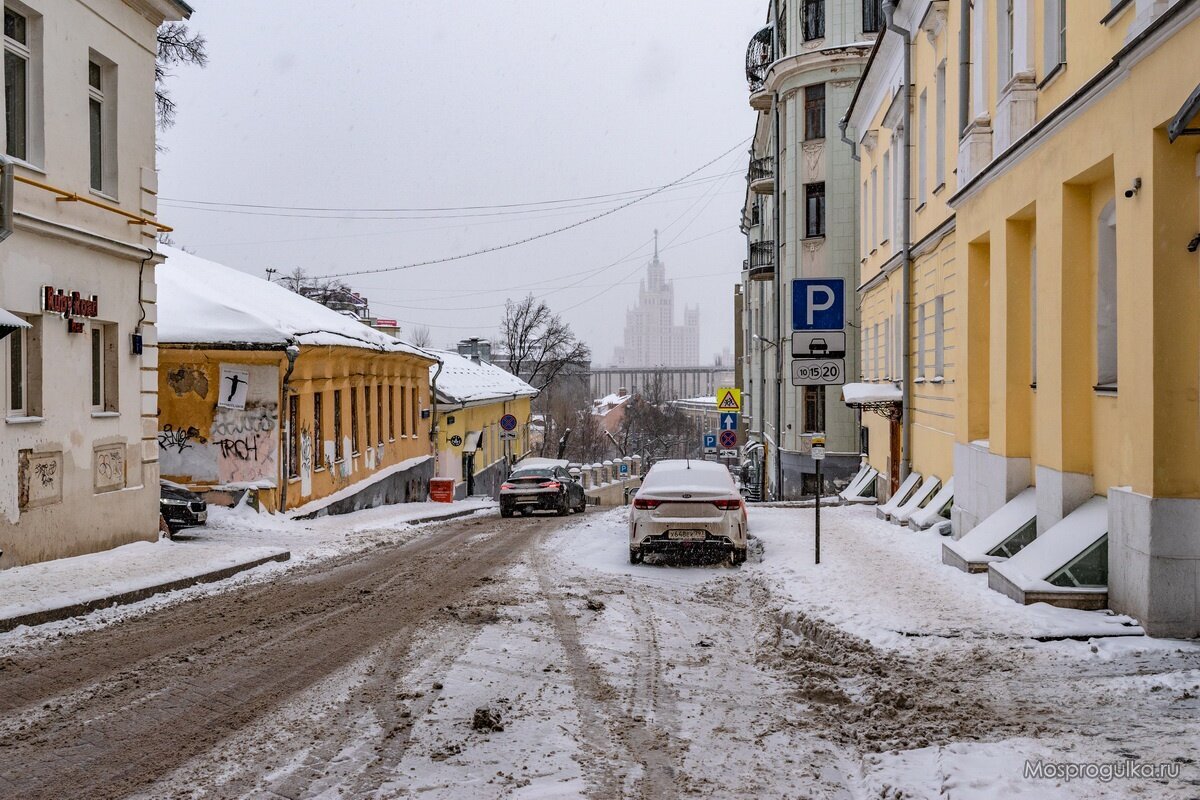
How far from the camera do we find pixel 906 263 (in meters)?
19.4

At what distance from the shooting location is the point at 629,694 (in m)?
6.74

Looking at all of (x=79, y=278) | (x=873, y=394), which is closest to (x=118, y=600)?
(x=79, y=278)

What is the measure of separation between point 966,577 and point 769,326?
31.5 meters

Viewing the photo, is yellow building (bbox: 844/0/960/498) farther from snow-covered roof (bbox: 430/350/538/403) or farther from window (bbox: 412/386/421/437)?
snow-covered roof (bbox: 430/350/538/403)

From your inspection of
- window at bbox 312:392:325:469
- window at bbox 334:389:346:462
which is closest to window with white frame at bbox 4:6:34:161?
window at bbox 312:392:325:469

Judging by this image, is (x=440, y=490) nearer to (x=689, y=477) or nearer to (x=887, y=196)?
(x=887, y=196)

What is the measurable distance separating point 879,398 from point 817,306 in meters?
7.99

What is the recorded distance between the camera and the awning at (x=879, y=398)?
19.6 meters

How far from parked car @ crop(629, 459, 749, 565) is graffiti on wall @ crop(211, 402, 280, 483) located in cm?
908

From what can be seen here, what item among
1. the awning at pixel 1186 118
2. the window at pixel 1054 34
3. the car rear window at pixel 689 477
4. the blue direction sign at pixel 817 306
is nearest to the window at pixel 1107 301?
the window at pixel 1054 34

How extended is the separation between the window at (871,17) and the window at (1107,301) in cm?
2546

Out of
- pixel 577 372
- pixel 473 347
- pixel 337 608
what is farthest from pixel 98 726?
pixel 577 372

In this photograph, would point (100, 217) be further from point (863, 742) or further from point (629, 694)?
point (863, 742)

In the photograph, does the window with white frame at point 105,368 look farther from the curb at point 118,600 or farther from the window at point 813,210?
the window at point 813,210
